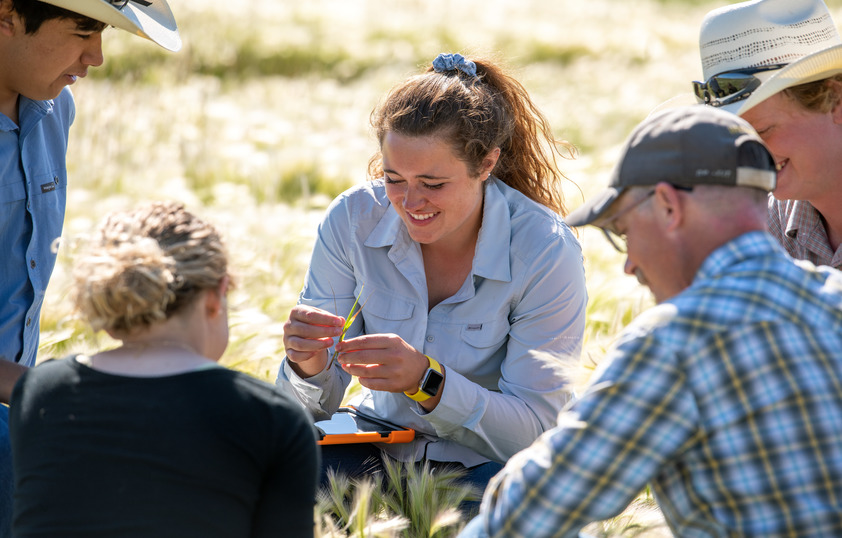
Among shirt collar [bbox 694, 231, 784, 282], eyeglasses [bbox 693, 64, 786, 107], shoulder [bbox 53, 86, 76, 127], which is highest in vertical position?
eyeglasses [bbox 693, 64, 786, 107]

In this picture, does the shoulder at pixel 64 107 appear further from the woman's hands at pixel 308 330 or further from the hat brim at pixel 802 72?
the hat brim at pixel 802 72

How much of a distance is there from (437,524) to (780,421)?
1101 mm

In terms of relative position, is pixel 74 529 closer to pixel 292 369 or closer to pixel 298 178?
pixel 292 369

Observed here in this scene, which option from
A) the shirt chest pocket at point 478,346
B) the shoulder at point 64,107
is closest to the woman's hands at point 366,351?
the shirt chest pocket at point 478,346

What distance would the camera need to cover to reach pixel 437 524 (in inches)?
93.7

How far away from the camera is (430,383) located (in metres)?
2.78

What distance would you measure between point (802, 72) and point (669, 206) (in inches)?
58.1

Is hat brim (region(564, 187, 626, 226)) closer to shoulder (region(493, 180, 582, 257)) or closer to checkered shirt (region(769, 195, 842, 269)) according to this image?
shoulder (region(493, 180, 582, 257))

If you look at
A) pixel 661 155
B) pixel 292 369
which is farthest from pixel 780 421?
pixel 292 369

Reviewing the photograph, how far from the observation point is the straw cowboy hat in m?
3.07

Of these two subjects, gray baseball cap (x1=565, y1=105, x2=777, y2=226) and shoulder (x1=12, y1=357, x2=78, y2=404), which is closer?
gray baseball cap (x1=565, y1=105, x2=777, y2=226)

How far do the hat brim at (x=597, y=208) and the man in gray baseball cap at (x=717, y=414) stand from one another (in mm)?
160

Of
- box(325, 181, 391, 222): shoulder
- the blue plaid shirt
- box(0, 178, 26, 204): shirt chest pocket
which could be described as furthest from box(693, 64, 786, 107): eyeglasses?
box(0, 178, 26, 204): shirt chest pocket

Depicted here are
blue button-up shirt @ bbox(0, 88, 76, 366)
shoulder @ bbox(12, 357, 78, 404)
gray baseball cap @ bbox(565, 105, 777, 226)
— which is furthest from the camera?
blue button-up shirt @ bbox(0, 88, 76, 366)
